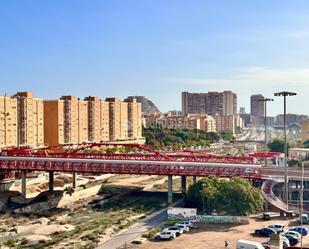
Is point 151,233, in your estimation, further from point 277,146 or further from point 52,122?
point 277,146

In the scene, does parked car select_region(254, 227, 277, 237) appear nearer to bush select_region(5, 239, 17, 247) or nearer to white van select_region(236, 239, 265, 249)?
white van select_region(236, 239, 265, 249)

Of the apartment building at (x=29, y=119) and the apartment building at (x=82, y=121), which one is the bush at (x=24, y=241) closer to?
the apartment building at (x=29, y=119)

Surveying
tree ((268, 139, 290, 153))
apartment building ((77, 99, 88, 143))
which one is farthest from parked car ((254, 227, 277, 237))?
tree ((268, 139, 290, 153))

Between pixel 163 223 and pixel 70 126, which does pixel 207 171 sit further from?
pixel 70 126

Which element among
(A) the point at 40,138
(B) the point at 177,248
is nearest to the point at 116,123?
(A) the point at 40,138

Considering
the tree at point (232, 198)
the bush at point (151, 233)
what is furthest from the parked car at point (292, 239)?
the bush at point (151, 233)

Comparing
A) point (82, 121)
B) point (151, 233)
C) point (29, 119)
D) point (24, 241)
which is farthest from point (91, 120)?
point (151, 233)

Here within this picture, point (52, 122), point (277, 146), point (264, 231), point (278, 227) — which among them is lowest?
point (264, 231)
